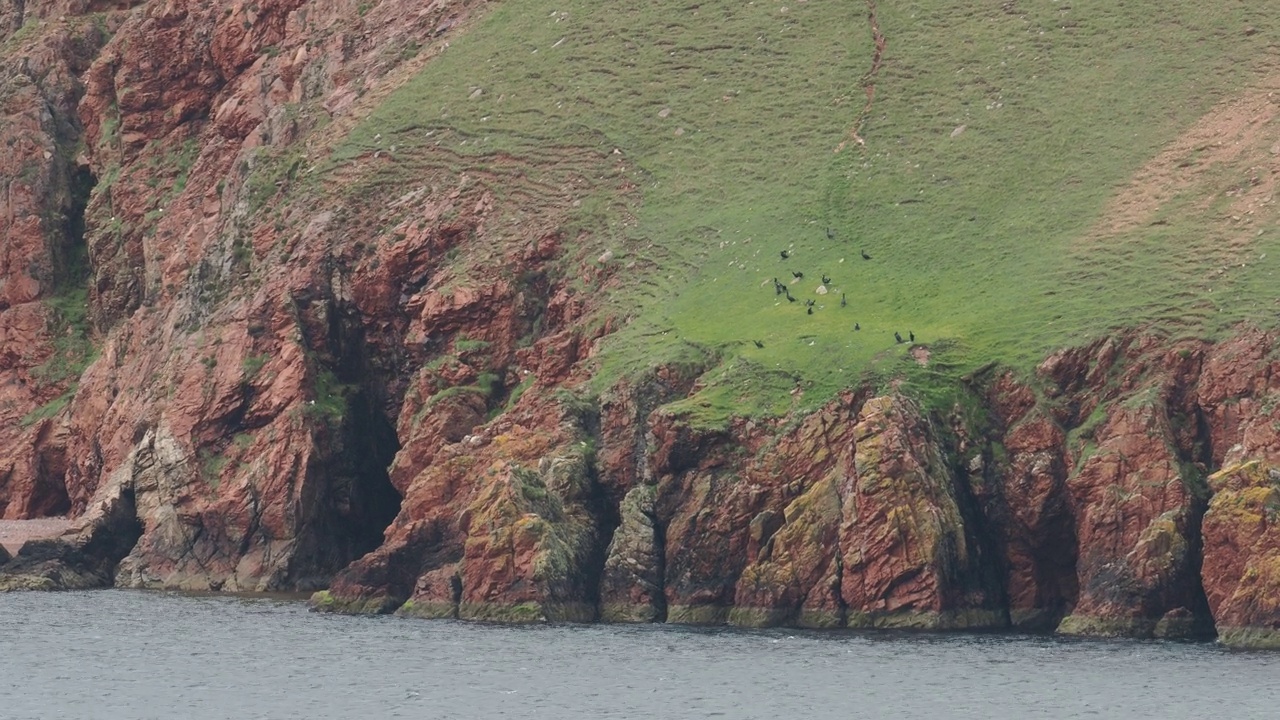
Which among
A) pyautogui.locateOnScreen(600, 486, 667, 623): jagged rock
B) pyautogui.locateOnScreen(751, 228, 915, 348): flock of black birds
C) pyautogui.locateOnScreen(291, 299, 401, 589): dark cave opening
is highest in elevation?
pyautogui.locateOnScreen(751, 228, 915, 348): flock of black birds

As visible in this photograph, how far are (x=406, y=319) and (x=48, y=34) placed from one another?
172ft

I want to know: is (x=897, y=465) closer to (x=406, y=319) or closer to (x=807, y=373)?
(x=807, y=373)

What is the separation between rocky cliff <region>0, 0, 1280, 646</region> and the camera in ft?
266

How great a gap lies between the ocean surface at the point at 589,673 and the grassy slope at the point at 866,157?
14240 mm

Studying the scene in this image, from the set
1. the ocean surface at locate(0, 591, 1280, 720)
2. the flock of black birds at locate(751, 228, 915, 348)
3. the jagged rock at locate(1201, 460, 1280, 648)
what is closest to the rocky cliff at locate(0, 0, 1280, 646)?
the jagged rock at locate(1201, 460, 1280, 648)

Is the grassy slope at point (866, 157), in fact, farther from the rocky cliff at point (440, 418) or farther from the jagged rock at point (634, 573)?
the jagged rock at point (634, 573)

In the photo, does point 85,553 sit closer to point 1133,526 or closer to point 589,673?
point 589,673

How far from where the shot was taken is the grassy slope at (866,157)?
9081cm

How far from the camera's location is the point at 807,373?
3494 inches

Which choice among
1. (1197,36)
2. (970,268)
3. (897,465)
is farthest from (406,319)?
→ (1197,36)

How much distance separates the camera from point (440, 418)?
9875 centimetres

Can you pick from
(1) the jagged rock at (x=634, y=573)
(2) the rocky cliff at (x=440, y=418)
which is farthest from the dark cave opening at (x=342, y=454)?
(1) the jagged rock at (x=634, y=573)

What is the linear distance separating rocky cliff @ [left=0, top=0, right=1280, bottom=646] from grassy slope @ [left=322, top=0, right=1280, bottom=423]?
2242mm

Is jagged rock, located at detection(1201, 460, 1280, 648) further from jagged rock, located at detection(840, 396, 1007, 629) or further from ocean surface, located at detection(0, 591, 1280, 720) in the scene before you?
jagged rock, located at detection(840, 396, 1007, 629)
